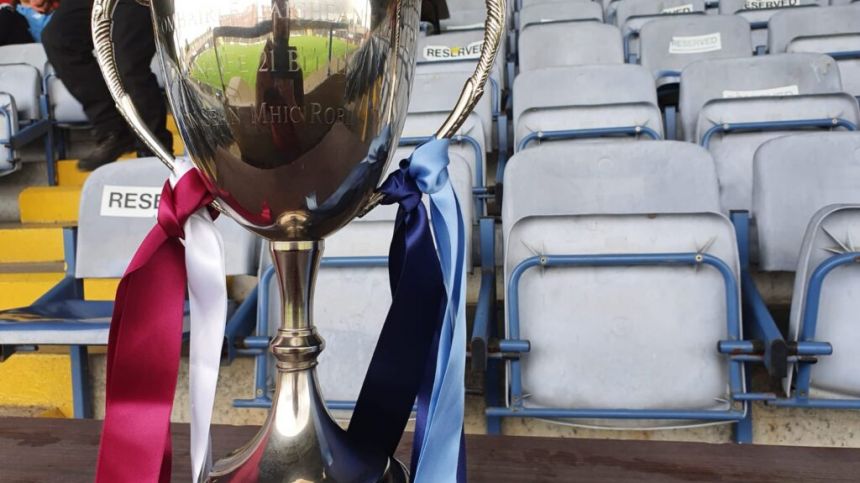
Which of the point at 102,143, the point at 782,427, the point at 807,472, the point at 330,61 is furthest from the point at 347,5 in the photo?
the point at 102,143

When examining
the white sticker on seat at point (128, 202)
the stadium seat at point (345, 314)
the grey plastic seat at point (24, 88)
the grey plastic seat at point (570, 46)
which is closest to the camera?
the stadium seat at point (345, 314)

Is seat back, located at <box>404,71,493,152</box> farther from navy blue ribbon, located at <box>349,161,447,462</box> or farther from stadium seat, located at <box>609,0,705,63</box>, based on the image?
navy blue ribbon, located at <box>349,161,447,462</box>

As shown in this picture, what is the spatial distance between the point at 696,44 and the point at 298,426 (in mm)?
2284

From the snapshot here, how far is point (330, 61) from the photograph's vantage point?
28 cm

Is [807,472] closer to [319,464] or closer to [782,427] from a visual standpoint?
[319,464]

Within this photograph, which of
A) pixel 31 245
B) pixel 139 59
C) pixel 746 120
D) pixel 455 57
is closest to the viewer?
pixel 746 120

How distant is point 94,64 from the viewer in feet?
6.91

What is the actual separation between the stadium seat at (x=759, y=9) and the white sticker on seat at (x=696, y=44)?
376 mm

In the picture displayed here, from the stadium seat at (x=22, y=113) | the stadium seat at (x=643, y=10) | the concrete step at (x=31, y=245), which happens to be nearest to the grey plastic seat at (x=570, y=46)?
the stadium seat at (x=643, y=10)

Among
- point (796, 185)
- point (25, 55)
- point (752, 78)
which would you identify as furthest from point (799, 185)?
point (25, 55)

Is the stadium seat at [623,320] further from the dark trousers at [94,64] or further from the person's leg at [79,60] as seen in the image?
the person's leg at [79,60]

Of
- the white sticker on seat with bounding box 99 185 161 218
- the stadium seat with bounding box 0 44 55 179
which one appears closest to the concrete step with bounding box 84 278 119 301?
the white sticker on seat with bounding box 99 185 161 218

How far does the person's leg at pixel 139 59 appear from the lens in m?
1.87

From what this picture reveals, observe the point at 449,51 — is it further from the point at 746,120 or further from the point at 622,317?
the point at 622,317
